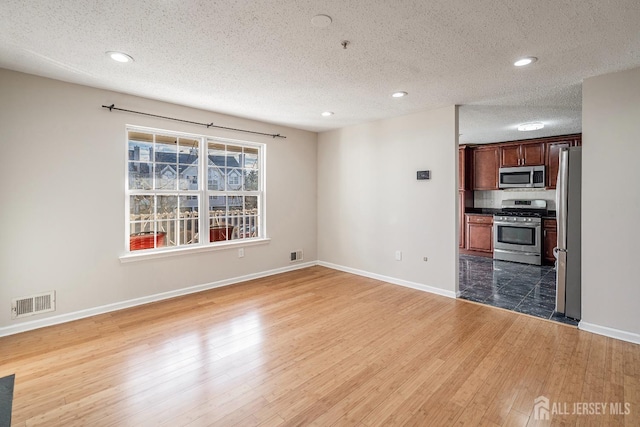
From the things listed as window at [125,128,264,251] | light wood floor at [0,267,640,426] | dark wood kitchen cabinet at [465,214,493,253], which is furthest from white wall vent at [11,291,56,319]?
dark wood kitchen cabinet at [465,214,493,253]

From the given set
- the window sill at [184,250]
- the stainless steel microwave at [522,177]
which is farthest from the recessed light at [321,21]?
the stainless steel microwave at [522,177]

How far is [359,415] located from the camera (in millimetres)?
1846

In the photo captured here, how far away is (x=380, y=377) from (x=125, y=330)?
2519 millimetres

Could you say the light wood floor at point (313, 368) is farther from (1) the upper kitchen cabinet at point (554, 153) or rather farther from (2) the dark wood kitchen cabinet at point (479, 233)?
(1) the upper kitchen cabinet at point (554, 153)

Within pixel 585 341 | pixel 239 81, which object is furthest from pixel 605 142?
pixel 239 81

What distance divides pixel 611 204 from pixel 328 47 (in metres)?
3.00

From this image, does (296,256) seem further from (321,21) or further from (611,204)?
(611,204)

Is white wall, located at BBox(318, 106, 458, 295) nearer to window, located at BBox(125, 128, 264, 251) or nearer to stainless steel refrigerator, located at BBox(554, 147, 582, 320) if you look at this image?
stainless steel refrigerator, located at BBox(554, 147, 582, 320)

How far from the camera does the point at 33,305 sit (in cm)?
304

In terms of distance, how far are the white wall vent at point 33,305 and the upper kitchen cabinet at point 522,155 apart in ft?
25.4

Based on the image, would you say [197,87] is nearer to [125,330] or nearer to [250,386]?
[125,330]

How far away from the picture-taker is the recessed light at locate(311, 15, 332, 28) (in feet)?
6.56

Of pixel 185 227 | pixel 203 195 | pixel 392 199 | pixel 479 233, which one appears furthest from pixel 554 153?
pixel 185 227

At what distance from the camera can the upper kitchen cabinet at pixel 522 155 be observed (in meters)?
6.00
